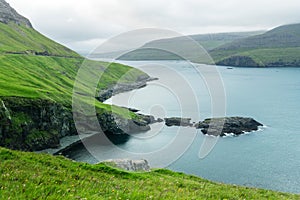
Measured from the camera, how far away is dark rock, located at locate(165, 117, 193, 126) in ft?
411

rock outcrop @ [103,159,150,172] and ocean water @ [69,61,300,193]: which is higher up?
rock outcrop @ [103,159,150,172]

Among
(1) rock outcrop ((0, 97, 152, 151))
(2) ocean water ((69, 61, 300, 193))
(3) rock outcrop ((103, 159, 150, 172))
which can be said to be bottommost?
(2) ocean water ((69, 61, 300, 193))

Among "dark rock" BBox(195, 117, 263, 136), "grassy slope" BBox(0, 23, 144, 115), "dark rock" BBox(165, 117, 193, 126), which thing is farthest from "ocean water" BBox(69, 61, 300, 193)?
"grassy slope" BBox(0, 23, 144, 115)

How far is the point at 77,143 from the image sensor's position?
10025cm

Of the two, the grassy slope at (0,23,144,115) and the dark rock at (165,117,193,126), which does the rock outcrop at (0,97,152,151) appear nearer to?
the grassy slope at (0,23,144,115)

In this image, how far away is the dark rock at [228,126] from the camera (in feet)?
378

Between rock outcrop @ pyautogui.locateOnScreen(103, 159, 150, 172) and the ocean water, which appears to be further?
the ocean water

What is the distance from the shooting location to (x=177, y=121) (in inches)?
5069

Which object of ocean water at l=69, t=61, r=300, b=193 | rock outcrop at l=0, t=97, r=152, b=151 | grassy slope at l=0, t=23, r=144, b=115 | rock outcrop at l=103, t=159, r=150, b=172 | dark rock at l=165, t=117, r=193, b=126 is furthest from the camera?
dark rock at l=165, t=117, r=193, b=126

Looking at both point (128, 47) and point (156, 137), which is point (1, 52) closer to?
point (156, 137)

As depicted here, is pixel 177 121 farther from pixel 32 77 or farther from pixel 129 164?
pixel 129 164

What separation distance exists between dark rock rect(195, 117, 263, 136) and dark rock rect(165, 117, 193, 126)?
5.59 meters

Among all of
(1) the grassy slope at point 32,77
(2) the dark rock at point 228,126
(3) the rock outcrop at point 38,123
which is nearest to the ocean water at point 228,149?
(2) the dark rock at point 228,126

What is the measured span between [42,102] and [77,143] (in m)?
17.5
